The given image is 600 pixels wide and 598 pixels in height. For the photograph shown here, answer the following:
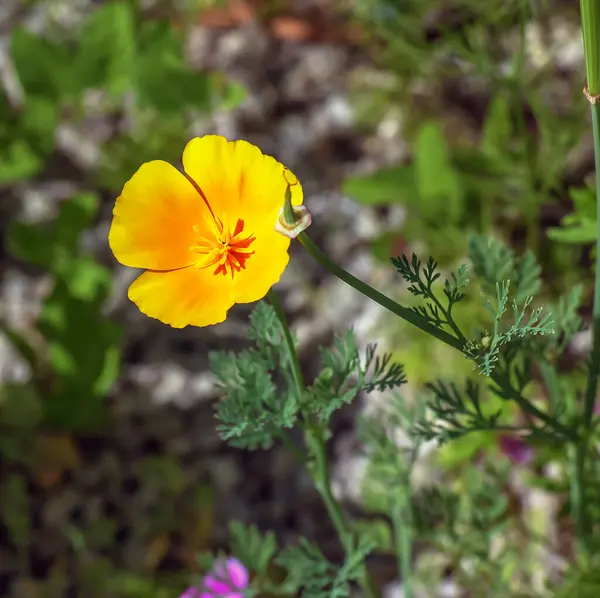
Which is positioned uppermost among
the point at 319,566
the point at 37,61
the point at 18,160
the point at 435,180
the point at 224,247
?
the point at 37,61

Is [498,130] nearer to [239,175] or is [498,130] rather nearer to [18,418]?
[239,175]

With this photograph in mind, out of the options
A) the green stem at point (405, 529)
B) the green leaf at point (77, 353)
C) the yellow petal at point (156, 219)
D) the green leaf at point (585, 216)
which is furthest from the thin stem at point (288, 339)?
the green leaf at point (77, 353)

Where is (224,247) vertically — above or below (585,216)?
below

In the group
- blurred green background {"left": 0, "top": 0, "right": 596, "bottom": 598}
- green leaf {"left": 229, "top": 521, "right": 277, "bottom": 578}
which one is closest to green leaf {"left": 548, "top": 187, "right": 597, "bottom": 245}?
blurred green background {"left": 0, "top": 0, "right": 596, "bottom": 598}

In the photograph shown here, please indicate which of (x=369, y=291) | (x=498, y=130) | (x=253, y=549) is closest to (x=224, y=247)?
(x=369, y=291)

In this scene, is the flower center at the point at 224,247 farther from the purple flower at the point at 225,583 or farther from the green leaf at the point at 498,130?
the green leaf at the point at 498,130

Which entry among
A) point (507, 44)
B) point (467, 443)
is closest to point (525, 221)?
point (507, 44)
